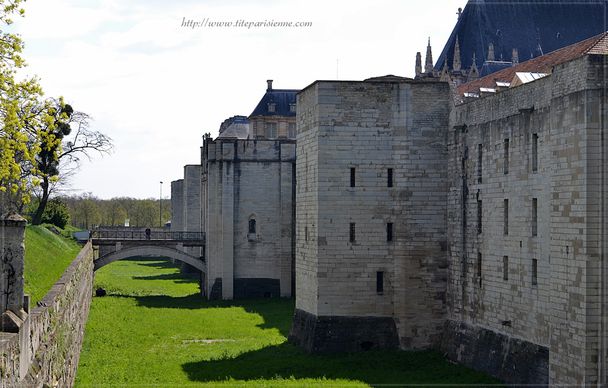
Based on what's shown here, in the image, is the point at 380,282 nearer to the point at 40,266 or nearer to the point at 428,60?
the point at 40,266

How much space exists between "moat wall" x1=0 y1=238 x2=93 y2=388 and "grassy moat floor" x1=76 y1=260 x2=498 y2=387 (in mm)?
2638

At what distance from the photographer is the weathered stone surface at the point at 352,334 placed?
29.0 metres

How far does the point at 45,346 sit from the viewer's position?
16.0m

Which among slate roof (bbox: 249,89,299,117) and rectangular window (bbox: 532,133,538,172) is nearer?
rectangular window (bbox: 532,133,538,172)

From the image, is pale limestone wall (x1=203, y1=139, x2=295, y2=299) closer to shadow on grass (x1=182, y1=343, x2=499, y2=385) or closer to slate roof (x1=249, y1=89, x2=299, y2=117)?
shadow on grass (x1=182, y1=343, x2=499, y2=385)

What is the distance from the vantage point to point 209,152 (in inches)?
2084

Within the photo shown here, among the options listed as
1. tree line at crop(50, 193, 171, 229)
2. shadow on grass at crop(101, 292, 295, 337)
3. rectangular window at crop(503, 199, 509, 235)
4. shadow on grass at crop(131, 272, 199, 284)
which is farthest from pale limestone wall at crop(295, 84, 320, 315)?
tree line at crop(50, 193, 171, 229)

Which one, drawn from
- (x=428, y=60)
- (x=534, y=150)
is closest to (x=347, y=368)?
(x=534, y=150)

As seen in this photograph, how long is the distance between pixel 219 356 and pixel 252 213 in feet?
71.5

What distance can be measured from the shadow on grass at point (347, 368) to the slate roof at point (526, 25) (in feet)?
156

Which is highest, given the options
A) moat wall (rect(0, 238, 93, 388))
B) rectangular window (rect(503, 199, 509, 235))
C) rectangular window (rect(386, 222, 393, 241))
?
rectangular window (rect(503, 199, 509, 235))

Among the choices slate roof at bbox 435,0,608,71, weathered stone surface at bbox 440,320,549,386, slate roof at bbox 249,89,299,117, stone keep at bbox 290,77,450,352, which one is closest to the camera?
weathered stone surface at bbox 440,320,549,386

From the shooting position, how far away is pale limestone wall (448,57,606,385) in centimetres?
1994

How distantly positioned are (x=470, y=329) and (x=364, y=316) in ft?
11.0
